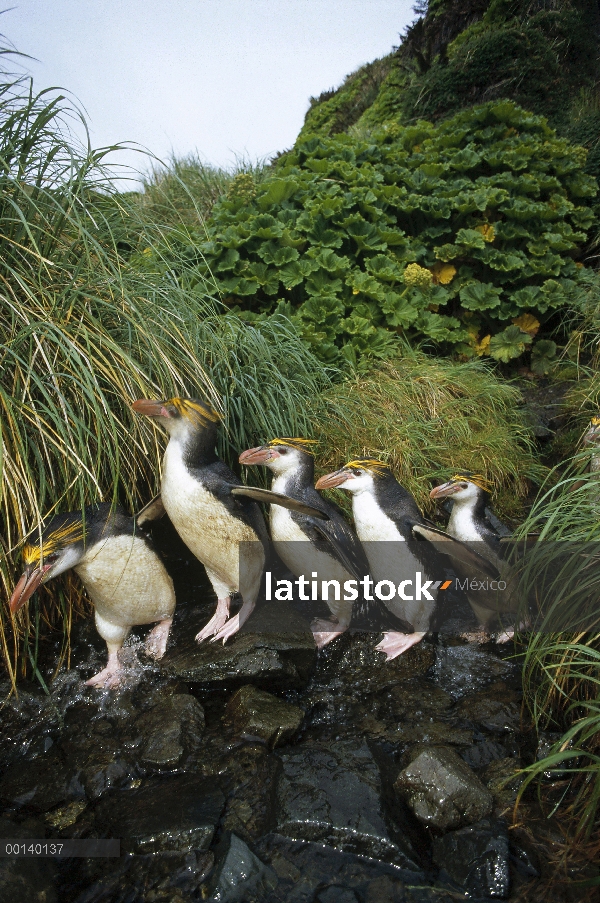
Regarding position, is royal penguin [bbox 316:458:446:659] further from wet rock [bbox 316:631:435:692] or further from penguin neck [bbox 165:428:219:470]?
penguin neck [bbox 165:428:219:470]

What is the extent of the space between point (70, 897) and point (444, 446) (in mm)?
2784

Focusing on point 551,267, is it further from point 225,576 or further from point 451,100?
point 225,576

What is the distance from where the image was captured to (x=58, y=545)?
228cm

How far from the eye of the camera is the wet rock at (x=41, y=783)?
1.99 meters

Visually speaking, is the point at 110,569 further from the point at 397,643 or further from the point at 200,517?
the point at 397,643

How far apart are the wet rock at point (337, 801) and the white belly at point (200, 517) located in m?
0.85

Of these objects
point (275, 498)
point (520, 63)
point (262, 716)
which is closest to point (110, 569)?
point (275, 498)

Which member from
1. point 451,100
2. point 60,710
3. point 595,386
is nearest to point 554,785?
point 60,710

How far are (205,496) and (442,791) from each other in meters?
1.34

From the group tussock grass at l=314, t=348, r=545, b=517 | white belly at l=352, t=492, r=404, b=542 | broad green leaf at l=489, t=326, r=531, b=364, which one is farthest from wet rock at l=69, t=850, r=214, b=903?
broad green leaf at l=489, t=326, r=531, b=364

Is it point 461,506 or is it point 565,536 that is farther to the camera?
point 461,506

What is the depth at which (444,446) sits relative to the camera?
3684 mm

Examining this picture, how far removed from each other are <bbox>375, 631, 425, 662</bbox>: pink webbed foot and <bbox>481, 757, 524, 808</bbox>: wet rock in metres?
0.65

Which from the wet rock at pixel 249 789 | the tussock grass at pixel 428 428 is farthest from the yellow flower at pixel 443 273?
the wet rock at pixel 249 789
